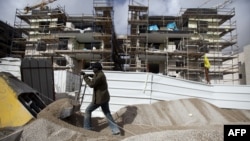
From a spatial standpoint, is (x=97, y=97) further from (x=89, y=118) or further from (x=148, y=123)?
(x=148, y=123)

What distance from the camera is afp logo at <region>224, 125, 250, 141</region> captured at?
3326 millimetres

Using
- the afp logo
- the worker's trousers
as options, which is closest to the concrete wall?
the worker's trousers

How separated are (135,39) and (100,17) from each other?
5239 millimetres

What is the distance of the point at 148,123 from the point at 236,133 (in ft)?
15.8

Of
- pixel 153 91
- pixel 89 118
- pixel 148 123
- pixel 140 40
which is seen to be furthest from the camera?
pixel 140 40

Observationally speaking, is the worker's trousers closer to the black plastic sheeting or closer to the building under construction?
the black plastic sheeting

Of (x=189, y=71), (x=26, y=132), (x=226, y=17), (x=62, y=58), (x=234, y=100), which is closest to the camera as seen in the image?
(x=26, y=132)

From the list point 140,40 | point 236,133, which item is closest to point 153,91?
point 236,133

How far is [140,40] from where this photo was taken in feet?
97.2

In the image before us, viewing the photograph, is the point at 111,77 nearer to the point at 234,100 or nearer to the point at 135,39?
the point at 234,100

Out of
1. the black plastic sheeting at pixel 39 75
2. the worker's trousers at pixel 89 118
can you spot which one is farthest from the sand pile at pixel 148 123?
the black plastic sheeting at pixel 39 75

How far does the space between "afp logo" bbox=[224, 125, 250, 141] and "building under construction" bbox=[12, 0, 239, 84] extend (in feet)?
78.5

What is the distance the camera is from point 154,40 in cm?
3200

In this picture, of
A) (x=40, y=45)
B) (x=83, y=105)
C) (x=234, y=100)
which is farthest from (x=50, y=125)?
(x=40, y=45)
